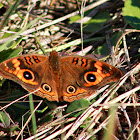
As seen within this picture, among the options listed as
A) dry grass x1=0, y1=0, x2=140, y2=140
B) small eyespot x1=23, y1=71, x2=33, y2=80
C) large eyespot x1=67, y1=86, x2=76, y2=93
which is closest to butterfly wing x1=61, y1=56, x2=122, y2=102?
large eyespot x1=67, y1=86, x2=76, y2=93

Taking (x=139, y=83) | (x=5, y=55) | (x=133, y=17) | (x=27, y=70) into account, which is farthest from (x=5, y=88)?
(x=133, y=17)

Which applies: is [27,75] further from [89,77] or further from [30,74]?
[89,77]

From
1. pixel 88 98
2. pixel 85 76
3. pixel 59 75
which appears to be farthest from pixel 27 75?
pixel 88 98

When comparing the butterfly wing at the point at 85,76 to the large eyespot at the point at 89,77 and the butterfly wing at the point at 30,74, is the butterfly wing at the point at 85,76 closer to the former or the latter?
the large eyespot at the point at 89,77

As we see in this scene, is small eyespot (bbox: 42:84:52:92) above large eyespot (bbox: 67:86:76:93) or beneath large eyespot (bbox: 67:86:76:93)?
above

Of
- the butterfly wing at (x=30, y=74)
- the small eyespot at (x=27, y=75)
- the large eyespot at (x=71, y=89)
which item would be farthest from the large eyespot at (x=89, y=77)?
the small eyespot at (x=27, y=75)

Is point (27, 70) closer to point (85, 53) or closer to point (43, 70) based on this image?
point (43, 70)

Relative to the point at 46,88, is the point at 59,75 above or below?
above

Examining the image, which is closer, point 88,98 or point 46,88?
point 46,88

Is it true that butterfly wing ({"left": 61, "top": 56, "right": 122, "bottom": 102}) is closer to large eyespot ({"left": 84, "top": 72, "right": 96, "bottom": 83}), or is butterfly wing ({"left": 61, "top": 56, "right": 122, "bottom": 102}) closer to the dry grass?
large eyespot ({"left": 84, "top": 72, "right": 96, "bottom": 83})
